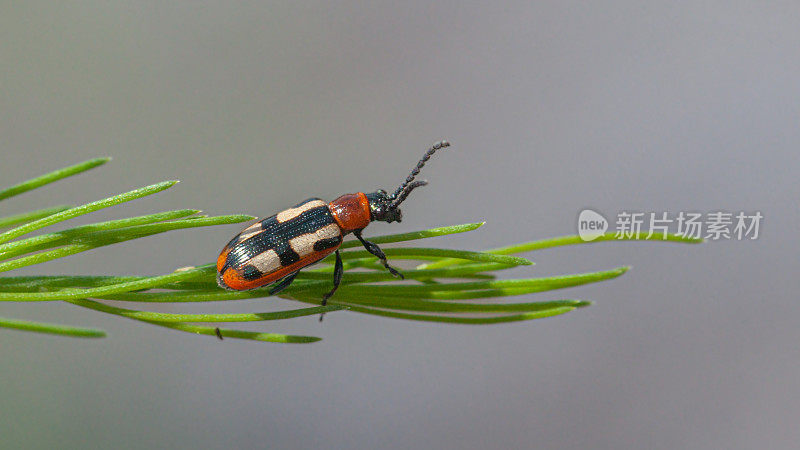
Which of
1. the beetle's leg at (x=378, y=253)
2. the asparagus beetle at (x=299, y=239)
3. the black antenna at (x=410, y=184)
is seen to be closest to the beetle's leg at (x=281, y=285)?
the asparagus beetle at (x=299, y=239)

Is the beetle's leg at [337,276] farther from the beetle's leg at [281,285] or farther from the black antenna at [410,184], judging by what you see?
the black antenna at [410,184]

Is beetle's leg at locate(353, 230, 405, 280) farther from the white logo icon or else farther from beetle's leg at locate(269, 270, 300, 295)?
the white logo icon

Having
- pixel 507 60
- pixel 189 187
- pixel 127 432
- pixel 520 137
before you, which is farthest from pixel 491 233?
pixel 127 432

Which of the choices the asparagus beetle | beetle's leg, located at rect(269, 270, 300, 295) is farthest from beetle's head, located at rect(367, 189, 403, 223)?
beetle's leg, located at rect(269, 270, 300, 295)

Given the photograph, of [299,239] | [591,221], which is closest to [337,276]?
[299,239]

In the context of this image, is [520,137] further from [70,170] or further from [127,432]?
[70,170]

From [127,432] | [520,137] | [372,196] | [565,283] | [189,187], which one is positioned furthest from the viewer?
[520,137]

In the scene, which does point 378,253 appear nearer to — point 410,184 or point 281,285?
point 281,285

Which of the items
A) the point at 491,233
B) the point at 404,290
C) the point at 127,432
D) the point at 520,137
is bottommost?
the point at 127,432
